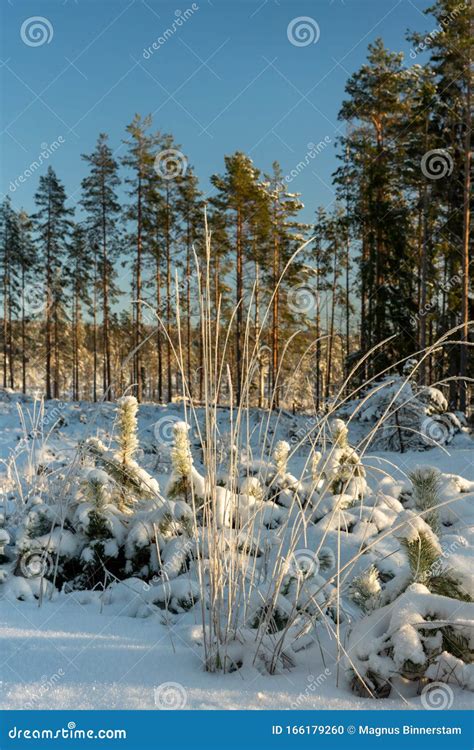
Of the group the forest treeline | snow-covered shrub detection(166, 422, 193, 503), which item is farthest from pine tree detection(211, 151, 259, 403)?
snow-covered shrub detection(166, 422, 193, 503)

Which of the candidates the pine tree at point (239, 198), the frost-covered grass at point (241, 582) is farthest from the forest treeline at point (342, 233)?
the frost-covered grass at point (241, 582)

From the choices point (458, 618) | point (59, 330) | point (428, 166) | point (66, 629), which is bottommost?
point (66, 629)

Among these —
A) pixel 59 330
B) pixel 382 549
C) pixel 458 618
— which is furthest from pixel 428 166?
pixel 59 330

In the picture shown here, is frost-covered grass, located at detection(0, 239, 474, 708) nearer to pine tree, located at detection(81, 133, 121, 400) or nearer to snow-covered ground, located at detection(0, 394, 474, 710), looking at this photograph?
snow-covered ground, located at detection(0, 394, 474, 710)

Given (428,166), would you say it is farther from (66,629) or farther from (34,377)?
(34,377)

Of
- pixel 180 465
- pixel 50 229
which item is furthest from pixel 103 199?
pixel 180 465

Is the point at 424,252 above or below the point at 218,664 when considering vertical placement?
above

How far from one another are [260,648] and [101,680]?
0.55 metres

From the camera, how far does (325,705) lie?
59.9 inches

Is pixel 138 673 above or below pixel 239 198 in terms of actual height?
below

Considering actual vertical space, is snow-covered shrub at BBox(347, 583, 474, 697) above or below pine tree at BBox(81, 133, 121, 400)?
below

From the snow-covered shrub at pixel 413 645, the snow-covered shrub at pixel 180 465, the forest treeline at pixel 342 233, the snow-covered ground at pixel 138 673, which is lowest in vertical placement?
the snow-covered ground at pixel 138 673

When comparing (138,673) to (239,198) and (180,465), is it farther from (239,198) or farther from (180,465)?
(239,198)

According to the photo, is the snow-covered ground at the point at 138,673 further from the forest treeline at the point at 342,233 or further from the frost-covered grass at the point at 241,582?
the forest treeline at the point at 342,233
